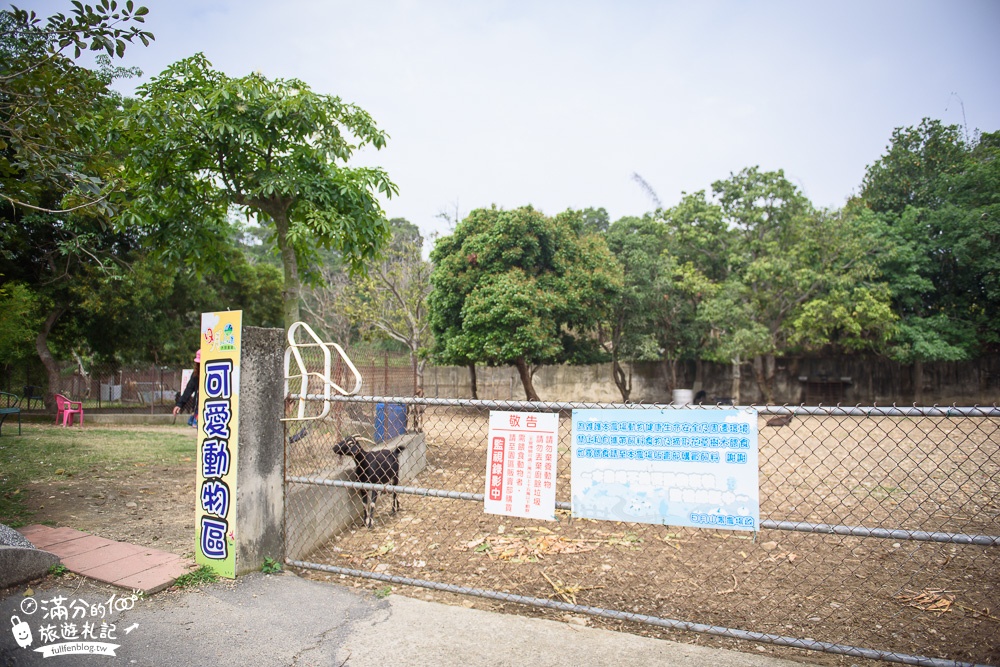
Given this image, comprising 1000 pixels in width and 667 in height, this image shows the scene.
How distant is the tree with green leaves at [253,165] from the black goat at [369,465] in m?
3.05

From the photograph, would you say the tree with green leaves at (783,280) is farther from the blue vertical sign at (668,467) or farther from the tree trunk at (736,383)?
the blue vertical sign at (668,467)

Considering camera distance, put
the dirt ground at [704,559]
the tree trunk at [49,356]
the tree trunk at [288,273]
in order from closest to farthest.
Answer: the dirt ground at [704,559] → the tree trunk at [288,273] → the tree trunk at [49,356]

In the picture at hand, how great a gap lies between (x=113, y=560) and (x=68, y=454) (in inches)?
224

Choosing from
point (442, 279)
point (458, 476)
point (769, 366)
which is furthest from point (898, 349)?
point (458, 476)

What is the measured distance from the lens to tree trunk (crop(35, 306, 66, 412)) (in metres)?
15.2

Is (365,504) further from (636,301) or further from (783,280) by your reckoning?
(783,280)

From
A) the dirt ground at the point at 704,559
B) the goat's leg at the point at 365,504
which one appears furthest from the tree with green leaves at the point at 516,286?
the goat's leg at the point at 365,504

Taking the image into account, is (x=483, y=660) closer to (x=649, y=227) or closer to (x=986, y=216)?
(x=649, y=227)

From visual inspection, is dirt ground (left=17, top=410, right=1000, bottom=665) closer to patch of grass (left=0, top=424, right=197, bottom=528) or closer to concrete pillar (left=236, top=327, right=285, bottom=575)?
patch of grass (left=0, top=424, right=197, bottom=528)

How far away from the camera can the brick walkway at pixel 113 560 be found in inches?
143

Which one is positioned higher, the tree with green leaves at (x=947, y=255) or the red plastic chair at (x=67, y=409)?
the tree with green leaves at (x=947, y=255)

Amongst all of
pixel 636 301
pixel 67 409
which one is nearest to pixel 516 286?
pixel 636 301

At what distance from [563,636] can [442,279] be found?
14172 mm

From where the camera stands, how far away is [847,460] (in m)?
10.1
